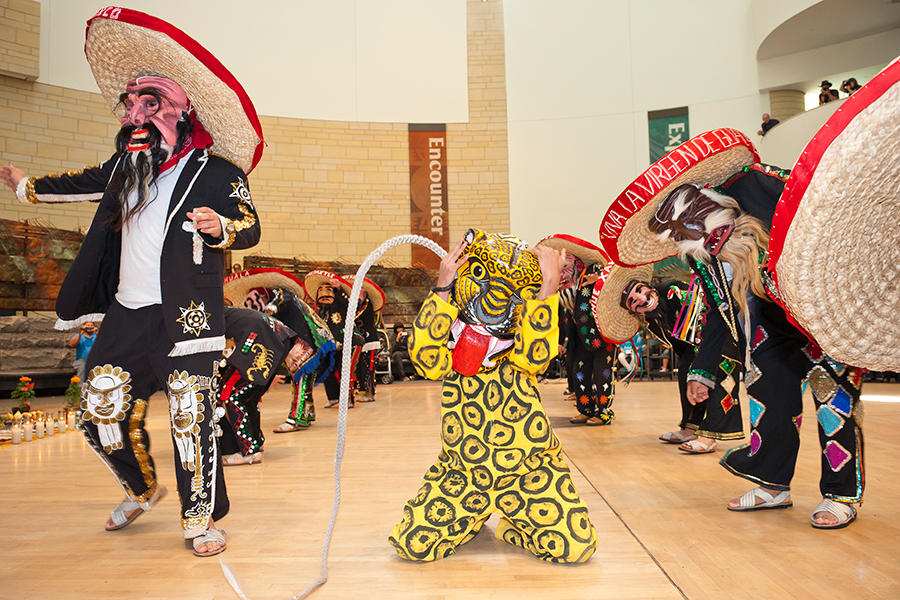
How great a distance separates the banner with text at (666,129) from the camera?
1384 centimetres

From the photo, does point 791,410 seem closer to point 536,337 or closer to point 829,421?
point 829,421

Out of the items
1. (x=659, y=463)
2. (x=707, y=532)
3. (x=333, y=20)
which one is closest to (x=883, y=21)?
(x=333, y=20)

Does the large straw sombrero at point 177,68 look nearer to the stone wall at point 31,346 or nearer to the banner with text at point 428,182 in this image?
the stone wall at point 31,346

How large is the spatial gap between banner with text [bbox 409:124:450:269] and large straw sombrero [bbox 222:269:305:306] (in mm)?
8729

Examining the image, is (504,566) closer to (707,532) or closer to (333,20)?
(707,532)

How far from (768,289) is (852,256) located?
5.05 ft

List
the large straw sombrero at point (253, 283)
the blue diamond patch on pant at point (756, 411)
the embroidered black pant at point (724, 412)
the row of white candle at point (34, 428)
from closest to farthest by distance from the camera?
the blue diamond patch on pant at point (756, 411)
the embroidered black pant at point (724, 412)
the row of white candle at point (34, 428)
the large straw sombrero at point (253, 283)

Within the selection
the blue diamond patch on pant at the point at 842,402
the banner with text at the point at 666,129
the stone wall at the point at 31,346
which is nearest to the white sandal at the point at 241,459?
the blue diamond patch on pant at the point at 842,402

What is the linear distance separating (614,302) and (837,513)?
7.52ft

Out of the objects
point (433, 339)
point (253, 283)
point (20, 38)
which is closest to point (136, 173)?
point (433, 339)

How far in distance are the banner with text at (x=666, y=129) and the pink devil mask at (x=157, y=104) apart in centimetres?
1310

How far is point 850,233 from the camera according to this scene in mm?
853

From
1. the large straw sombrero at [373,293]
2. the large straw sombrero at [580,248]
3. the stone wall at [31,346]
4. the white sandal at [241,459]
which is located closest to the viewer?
the white sandal at [241,459]

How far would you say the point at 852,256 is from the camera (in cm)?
87
